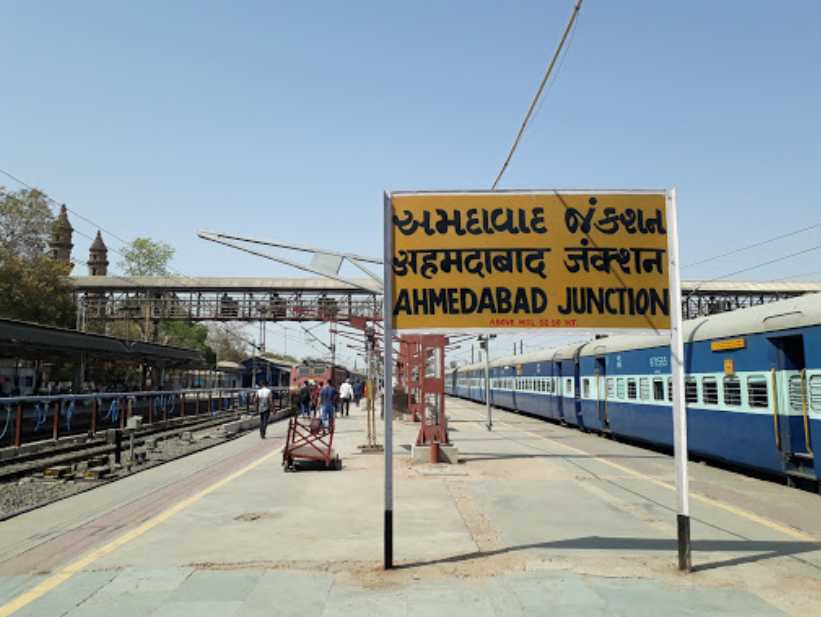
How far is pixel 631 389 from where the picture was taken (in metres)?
17.2

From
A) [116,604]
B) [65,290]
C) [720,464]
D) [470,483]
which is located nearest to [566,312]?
[116,604]

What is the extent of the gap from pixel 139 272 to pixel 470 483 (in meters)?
59.3

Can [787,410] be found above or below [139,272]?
below

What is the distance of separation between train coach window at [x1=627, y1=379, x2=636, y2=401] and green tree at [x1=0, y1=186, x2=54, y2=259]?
37.9 meters

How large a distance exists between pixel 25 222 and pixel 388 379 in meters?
43.5

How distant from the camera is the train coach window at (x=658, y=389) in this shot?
15.2m

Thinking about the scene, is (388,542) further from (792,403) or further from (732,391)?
(732,391)

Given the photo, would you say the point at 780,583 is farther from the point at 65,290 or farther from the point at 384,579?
the point at 65,290

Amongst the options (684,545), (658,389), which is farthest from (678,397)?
(658,389)

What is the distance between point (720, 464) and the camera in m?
13.7

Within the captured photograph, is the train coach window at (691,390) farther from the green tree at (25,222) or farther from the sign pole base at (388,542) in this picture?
the green tree at (25,222)

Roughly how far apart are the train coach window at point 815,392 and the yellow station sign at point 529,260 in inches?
176

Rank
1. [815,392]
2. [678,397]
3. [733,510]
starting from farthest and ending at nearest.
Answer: [815,392] → [733,510] → [678,397]

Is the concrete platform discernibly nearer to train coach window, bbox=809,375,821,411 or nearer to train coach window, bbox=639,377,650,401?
train coach window, bbox=809,375,821,411
